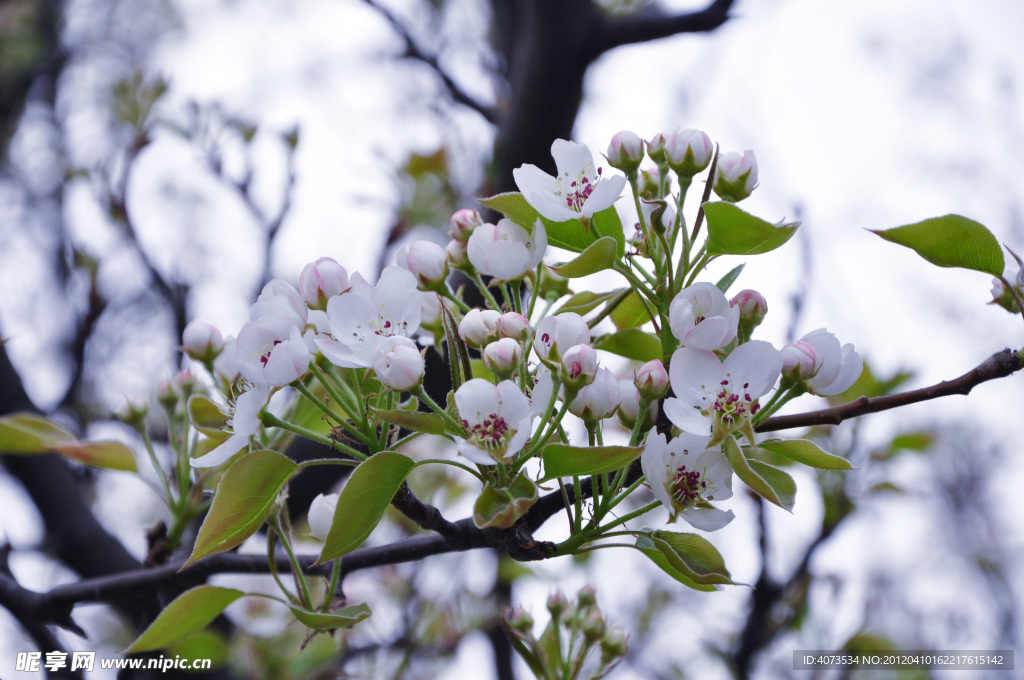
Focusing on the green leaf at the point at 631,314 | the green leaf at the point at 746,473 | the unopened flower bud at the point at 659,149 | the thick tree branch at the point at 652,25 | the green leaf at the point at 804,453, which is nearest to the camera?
the green leaf at the point at 746,473

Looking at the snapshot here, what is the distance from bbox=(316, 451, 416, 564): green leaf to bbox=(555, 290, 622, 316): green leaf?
28 centimetres

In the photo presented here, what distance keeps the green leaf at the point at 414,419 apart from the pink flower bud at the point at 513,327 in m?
0.10

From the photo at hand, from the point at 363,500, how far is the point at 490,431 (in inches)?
4.9

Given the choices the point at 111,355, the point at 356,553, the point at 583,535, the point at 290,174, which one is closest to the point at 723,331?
the point at 583,535

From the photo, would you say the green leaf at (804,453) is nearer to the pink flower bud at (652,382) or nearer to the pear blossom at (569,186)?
the pink flower bud at (652,382)

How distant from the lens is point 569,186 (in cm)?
77

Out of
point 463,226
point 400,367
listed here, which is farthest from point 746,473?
point 463,226

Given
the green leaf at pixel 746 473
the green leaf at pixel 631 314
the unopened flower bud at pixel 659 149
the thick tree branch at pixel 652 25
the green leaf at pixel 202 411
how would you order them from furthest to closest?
the thick tree branch at pixel 652 25 < the green leaf at pixel 202 411 < the green leaf at pixel 631 314 < the unopened flower bud at pixel 659 149 < the green leaf at pixel 746 473

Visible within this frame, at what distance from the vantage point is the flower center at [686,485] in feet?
2.25

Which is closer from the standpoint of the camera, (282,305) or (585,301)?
(282,305)

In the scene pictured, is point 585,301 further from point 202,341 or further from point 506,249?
point 202,341

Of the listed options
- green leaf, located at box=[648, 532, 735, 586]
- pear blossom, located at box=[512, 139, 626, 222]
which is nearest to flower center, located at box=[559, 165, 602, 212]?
pear blossom, located at box=[512, 139, 626, 222]

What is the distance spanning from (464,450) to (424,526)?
24 centimetres

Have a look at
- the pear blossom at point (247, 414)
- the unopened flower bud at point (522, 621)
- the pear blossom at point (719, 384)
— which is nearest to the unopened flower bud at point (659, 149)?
the pear blossom at point (719, 384)
